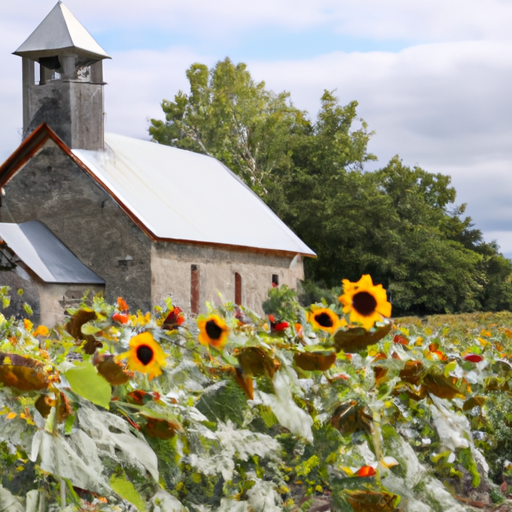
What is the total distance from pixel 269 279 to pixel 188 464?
2508 centimetres

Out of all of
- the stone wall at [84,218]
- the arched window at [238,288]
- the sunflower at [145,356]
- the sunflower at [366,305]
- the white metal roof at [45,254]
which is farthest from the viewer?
the arched window at [238,288]

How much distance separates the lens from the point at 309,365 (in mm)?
2021

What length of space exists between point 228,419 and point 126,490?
46 cm

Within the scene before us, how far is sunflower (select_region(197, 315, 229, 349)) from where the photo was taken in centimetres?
198

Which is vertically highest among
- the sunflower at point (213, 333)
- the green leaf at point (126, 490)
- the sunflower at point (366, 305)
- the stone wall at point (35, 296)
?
the sunflower at point (366, 305)

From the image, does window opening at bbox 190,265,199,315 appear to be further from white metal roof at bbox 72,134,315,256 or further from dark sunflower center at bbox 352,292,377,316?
dark sunflower center at bbox 352,292,377,316

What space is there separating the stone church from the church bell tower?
0.03 metres

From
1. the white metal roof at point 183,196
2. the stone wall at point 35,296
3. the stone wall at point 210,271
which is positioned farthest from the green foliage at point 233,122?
the stone wall at point 35,296

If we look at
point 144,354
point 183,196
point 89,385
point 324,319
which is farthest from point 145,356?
point 183,196

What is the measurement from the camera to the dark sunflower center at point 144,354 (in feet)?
6.29

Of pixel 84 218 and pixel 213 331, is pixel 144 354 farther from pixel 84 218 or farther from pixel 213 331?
pixel 84 218

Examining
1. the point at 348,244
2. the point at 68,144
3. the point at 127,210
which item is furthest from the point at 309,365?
the point at 348,244

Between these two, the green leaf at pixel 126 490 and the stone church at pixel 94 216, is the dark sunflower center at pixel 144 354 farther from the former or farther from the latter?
the stone church at pixel 94 216

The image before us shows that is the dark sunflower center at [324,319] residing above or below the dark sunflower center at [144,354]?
above
